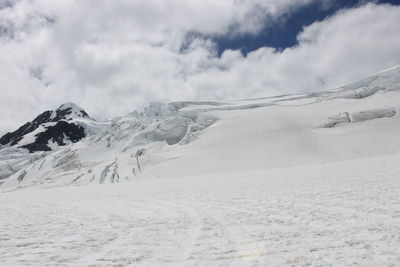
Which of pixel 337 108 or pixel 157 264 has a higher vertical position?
pixel 337 108

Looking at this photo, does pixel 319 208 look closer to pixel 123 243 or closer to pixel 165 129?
pixel 123 243

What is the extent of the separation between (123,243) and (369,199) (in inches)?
334

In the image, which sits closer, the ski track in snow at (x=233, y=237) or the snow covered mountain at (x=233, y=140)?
the ski track in snow at (x=233, y=237)

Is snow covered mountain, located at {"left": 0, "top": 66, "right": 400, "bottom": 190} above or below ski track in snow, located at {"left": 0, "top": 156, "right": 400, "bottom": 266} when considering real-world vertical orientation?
above

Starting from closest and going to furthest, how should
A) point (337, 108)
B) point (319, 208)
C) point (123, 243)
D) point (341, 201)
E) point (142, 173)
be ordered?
point (123, 243)
point (319, 208)
point (341, 201)
point (142, 173)
point (337, 108)

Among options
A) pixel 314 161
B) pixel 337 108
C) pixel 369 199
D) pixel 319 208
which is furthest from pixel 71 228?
pixel 337 108

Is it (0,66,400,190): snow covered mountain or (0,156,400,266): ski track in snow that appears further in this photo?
(0,66,400,190): snow covered mountain

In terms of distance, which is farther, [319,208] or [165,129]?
[165,129]

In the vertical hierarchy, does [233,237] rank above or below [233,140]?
below

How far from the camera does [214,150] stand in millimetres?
77562

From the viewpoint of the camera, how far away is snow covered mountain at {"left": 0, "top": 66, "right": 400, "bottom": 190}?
2648 inches

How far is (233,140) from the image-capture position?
3172 inches

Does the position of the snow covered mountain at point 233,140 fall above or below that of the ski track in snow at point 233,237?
above

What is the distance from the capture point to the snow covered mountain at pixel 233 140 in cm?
6725
